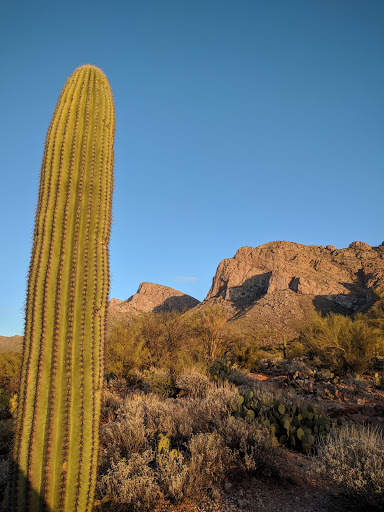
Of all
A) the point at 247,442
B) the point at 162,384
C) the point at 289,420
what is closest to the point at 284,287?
the point at 162,384

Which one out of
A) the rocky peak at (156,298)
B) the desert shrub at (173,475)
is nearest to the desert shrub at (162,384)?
the desert shrub at (173,475)

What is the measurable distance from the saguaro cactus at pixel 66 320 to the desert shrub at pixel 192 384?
492 centimetres

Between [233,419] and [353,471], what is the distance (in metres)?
1.95

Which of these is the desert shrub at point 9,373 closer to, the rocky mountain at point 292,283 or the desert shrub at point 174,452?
the desert shrub at point 174,452

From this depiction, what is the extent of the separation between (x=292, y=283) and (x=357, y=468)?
55.9 m

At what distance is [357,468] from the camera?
321cm

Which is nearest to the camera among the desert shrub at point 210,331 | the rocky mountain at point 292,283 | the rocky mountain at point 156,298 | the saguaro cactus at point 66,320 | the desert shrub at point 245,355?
the saguaro cactus at point 66,320

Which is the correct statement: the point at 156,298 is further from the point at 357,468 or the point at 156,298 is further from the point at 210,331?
the point at 357,468

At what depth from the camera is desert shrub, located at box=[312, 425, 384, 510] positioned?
3064 mm

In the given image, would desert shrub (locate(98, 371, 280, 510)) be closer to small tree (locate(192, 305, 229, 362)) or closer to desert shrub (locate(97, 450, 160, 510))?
desert shrub (locate(97, 450, 160, 510))

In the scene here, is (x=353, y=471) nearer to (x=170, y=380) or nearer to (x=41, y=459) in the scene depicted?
(x=41, y=459)

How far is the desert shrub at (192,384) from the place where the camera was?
25.7 ft

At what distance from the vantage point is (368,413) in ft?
21.1

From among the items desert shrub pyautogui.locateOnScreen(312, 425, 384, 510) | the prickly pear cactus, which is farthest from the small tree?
desert shrub pyautogui.locateOnScreen(312, 425, 384, 510)
